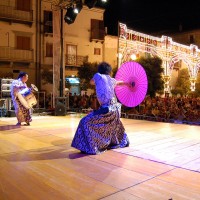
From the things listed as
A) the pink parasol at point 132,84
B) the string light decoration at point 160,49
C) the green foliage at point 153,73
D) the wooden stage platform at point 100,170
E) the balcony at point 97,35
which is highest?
the balcony at point 97,35

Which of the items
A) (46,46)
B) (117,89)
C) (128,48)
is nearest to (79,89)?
(46,46)

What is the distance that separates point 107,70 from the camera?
16.0 feet

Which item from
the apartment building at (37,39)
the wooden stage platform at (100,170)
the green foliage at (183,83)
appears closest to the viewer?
the wooden stage platform at (100,170)

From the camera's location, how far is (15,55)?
2134 centimetres

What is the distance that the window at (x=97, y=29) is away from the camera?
2556 centimetres

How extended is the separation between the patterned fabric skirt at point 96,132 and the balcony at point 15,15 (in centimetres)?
1845

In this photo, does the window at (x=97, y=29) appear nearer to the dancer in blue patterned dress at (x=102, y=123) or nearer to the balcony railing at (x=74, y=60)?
the balcony railing at (x=74, y=60)

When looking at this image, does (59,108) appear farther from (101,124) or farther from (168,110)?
(101,124)

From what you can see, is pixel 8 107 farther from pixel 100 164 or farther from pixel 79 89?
pixel 79 89

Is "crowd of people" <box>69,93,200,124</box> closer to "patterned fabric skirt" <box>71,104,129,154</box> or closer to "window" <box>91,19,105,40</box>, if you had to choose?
"patterned fabric skirt" <box>71,104,129,154</box>

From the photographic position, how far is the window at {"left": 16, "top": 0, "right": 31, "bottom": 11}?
22.0 m

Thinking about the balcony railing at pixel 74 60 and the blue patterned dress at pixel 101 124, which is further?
the balcony railing at pixel 74 60

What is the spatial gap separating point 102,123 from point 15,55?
18.2 meters

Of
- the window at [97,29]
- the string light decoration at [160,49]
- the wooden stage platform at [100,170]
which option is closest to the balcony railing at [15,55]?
the window at [97,29]
